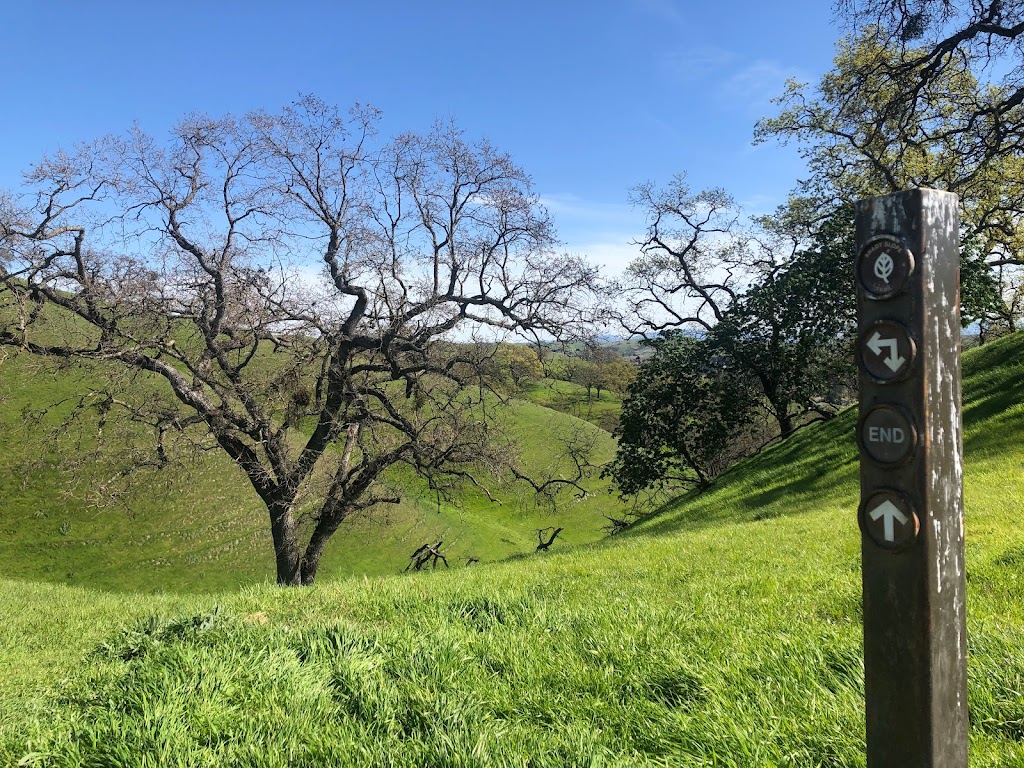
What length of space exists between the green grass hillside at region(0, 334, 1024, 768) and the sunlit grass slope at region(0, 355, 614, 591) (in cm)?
1160

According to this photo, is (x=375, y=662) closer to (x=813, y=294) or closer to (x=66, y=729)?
(x=66, y=729)

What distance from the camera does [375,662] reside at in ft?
14.2

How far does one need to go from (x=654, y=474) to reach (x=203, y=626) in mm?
18773

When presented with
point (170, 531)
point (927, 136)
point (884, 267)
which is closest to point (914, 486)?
point (884, 267)

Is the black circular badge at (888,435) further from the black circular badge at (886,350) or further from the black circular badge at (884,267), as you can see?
the black circular badge at (884,267)

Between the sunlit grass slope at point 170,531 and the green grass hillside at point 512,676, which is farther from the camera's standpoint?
the sunlit grass slope at point 170,531

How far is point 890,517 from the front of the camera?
2.18m

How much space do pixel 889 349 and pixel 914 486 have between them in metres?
0.48

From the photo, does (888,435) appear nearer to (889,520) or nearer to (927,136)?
(889,520)

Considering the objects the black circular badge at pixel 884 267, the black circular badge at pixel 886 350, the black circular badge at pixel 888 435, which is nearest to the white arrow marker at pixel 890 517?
the black circular badge at pixel 888 435

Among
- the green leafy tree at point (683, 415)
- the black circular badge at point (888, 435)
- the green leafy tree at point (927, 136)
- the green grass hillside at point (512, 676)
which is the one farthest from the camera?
the green leafy tree at point (683, 415)

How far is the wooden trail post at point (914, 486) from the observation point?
84.4 inches

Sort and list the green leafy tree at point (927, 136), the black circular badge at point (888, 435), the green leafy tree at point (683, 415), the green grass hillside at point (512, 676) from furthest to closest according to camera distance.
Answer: the green leafy tree at point (683, 415) < the green leafy tree at point (927, 136) < the green grass hillside at point (512, 676) < the black circular badge at point (888, 435)

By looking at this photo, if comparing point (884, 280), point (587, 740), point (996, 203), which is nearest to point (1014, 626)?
point (587, 740)
